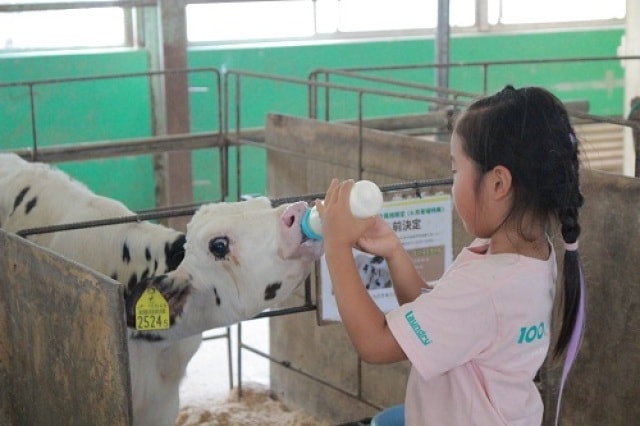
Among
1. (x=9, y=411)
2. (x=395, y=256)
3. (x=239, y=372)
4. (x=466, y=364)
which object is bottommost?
(x=239, y=372)

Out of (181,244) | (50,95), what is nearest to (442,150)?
(181,244)

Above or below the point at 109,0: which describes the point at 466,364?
below

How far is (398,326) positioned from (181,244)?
1.26m

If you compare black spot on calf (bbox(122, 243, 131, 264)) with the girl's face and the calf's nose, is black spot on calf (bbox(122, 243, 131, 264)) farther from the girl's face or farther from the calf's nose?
the girl's face

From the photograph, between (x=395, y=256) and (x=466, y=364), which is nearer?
(x=466, y=364)

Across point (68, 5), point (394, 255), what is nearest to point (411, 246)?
point (394, 255)

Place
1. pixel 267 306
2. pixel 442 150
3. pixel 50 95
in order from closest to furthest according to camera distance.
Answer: pixel 267 306, pixel 442 150, pixel 50 95

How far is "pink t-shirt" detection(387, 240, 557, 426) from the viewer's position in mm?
Result: 1557

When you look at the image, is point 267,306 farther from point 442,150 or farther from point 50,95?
point 50,95

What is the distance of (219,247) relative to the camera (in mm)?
2355

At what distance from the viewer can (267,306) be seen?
2.47 m

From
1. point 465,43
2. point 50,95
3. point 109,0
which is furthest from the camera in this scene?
point 465,43

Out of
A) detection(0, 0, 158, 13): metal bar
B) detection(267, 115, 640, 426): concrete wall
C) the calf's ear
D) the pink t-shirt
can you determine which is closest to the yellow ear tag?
the calf's ear

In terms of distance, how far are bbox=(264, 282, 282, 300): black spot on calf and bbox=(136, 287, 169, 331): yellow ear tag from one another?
0.87ft
